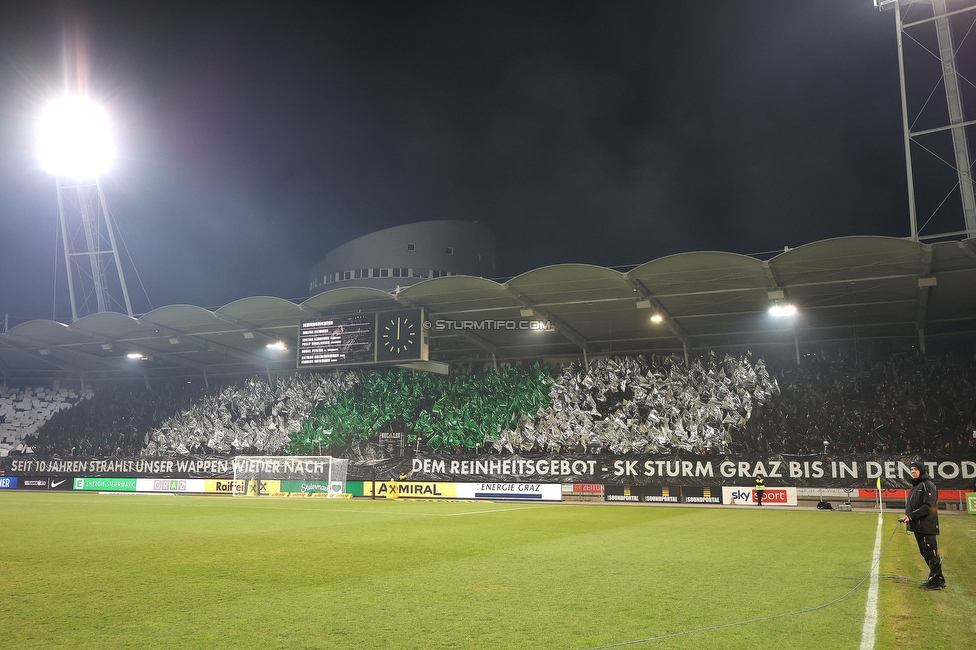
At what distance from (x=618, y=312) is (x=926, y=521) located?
23.3 m

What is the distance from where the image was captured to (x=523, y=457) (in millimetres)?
30047

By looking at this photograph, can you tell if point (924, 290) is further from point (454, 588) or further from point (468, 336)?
point (454, 588)

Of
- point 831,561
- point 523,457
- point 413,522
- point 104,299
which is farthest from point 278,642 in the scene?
point 104,299

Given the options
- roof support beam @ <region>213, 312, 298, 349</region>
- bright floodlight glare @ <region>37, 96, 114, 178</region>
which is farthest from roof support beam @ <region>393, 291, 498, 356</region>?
bright floodlight glare @ <region>37, 96, 114, 178</region>

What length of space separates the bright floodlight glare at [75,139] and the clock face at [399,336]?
2107cm

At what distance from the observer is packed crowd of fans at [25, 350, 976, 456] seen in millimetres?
26719

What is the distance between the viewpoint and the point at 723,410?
29.8 metres

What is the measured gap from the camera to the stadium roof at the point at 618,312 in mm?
24672

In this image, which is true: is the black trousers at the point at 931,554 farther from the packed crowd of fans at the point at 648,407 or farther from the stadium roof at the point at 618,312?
the packed crowd of fans at the point at 648,407

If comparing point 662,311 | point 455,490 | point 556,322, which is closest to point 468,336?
A: point 556,322

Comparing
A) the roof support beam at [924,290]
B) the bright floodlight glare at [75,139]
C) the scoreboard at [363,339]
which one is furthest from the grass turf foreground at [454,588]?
the bright floodlight glare at [75,139]

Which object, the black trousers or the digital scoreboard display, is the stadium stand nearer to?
the digital scoreboard display

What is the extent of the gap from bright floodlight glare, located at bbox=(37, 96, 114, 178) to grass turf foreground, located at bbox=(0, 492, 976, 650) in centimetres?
3011

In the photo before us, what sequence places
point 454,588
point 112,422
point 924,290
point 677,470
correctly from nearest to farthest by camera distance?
point 454,588
point 924,290
point 677,470
point 112,422
